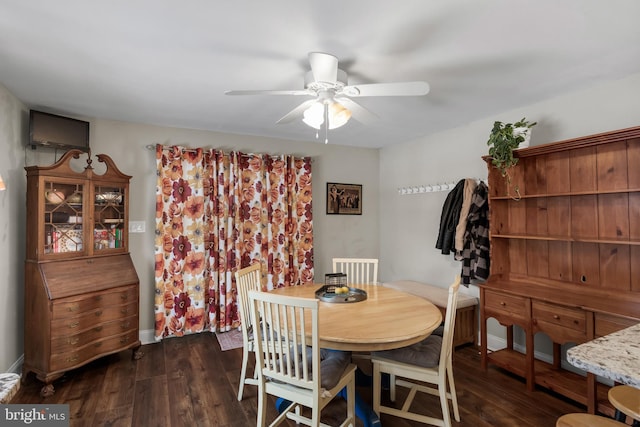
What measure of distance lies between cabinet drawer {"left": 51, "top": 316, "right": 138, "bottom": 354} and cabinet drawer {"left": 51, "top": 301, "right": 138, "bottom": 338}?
1.3 inches

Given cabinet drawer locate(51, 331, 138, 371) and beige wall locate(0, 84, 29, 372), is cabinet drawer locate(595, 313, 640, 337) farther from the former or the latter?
beige wall locate(0, 84, 29, 372)

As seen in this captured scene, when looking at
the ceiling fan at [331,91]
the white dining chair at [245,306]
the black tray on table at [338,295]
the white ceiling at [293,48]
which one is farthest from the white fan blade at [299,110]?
the black tray on table at [338,295]

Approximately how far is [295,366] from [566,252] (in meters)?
2.40

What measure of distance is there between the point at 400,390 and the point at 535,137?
2461 mm

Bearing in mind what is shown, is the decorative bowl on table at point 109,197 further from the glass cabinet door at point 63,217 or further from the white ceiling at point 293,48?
the white ceiling at point 293,48

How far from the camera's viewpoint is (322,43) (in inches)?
73.7

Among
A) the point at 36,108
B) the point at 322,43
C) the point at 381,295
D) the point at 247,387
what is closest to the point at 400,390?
the point at 381,295

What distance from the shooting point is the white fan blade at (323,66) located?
1.77 meters

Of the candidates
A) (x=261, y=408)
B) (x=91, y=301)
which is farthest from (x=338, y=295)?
(x=91, y=301)

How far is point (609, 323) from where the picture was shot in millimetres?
1999

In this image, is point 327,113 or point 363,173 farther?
point 363,173

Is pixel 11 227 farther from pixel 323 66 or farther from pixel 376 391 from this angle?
pixel 376 391

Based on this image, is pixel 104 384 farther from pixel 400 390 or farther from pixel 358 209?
pixel 358 209

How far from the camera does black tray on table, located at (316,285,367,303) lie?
91.7 inches
